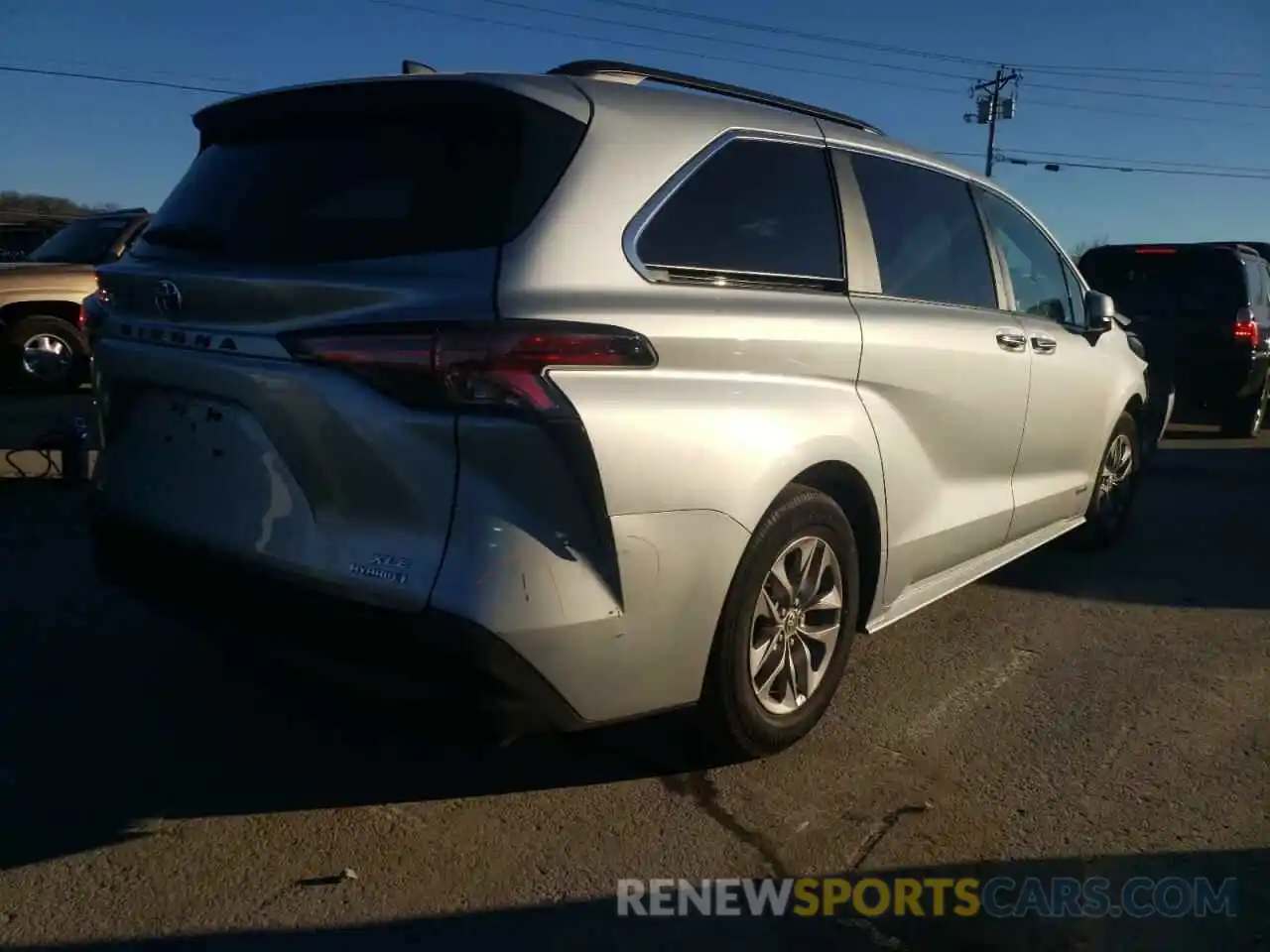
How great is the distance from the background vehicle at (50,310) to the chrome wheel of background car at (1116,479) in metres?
7.80


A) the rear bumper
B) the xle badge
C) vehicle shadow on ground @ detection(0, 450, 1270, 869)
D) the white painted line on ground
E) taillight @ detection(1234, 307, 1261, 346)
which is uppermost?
taillight @ detection(1234, 307, 1261, 346)

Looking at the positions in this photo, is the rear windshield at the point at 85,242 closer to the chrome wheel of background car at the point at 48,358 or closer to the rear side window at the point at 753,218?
the chrome wheel of background car at the point at 48,358

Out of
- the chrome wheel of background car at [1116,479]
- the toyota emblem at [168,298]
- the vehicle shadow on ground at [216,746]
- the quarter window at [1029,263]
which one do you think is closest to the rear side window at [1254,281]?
the chrome wheel of background car at [1116,479]

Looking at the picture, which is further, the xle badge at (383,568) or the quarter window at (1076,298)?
the quarter window at (1076,298)

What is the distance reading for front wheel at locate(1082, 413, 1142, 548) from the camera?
5.94 m

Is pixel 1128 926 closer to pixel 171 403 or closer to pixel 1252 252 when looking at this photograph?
pixel 171 403

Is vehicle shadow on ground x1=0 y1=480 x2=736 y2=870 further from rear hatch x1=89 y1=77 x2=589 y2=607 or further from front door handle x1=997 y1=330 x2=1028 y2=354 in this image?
front door handle x1=997 y1=330 x2=1028 y2=354

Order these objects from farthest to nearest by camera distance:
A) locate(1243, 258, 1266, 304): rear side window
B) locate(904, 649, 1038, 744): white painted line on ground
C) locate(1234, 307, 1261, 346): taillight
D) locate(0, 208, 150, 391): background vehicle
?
locate(1243, 258, 1266, 304): rear side window → locate(1234, 307, 1261, 346): taillight → locate(0, 208, 150, 391): background vehicle → locate(904, 649, 1038, 744): white painted line on ground

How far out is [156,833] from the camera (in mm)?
2957

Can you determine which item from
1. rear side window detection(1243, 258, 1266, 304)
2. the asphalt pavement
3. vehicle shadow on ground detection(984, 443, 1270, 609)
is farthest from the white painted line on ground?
rear side window detection(1243, 258, 1266, 304)

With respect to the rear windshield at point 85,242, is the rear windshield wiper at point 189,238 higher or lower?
higher

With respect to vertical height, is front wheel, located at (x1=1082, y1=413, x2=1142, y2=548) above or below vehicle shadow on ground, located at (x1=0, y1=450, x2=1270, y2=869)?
above

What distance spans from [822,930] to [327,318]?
181cm

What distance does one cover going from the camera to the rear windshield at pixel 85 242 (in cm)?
1027
